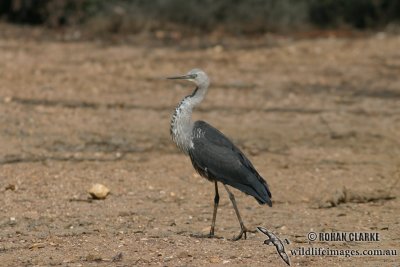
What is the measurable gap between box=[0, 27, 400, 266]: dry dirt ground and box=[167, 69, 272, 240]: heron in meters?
0.42

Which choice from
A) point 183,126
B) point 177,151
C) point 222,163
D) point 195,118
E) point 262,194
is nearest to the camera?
point 262,194

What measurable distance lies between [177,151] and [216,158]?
11.5 ft

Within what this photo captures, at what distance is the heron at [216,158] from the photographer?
7.59 metres

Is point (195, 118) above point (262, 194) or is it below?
below

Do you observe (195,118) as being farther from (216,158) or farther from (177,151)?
(216,158)

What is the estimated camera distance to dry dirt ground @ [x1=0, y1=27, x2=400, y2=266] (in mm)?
7445

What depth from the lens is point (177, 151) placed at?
36.8 feet

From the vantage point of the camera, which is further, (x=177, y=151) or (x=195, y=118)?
(x=195, y=118)

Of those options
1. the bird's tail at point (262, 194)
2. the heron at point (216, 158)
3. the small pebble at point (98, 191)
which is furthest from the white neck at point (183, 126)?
the small pebble at point (98, 191)

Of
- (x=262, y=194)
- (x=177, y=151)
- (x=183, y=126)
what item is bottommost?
(x=177, y=151)

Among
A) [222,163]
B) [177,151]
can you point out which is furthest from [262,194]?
[177,151]

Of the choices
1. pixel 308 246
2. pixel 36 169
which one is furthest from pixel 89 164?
pixel 308 246

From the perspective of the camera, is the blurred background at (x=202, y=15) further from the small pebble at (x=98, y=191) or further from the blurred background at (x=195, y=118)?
the small pebble at (x=98, y=191)

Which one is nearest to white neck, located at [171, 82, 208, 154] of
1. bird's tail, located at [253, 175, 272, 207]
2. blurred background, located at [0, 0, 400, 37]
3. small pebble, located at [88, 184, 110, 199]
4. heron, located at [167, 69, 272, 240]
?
heron, located at [167, 69, 272, 240]
